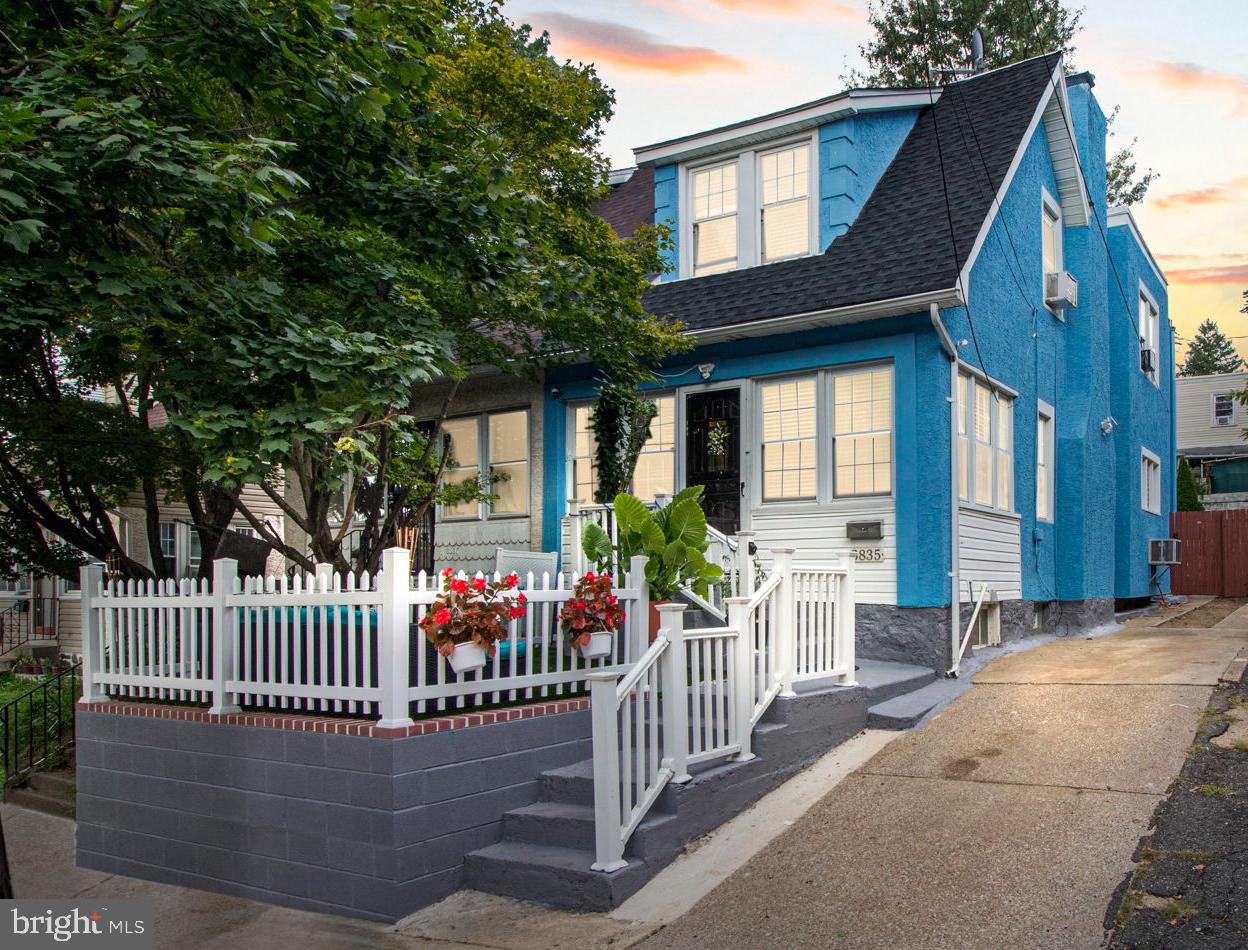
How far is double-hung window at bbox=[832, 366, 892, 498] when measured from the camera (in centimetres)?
1138

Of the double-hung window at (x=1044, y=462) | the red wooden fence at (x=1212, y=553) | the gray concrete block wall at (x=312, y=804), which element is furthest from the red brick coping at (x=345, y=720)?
the red wooden fence at (x=1212, y=553)

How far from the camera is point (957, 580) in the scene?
421 inches

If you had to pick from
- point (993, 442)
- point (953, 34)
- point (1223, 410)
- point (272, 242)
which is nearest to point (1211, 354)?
point (1223, 410)

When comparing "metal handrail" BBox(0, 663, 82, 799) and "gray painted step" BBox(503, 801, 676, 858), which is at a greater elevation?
"gray painted step" BBox(503, 801, 676, 858)

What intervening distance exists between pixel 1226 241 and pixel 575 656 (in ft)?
72.1

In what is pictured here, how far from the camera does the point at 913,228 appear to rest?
12.0 meters

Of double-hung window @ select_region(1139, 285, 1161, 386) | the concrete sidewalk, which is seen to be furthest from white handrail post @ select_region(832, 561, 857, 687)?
double-hung window @ select_region(1139, 285, 1161, 386)

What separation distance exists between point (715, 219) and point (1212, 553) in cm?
1387

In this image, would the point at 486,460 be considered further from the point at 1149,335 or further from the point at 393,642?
the point at 1149,335

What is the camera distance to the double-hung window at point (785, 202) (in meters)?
13.1

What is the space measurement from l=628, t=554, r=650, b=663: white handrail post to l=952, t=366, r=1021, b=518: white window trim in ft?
14.2

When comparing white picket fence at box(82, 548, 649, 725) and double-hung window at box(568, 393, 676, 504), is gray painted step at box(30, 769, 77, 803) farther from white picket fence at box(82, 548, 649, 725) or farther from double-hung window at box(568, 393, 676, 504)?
double-hung window at box(568, 393, 676, 504)

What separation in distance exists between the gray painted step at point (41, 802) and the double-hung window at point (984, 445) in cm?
904

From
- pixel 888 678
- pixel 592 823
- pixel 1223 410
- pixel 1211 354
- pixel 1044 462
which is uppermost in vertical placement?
pixel 1211 354
